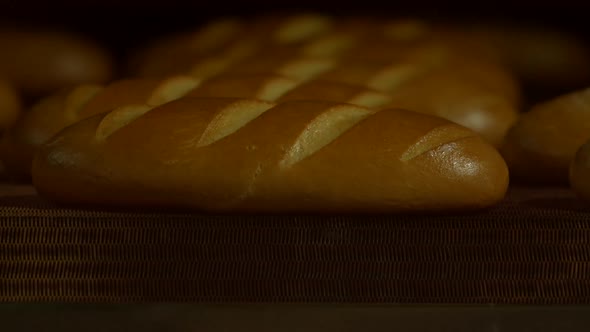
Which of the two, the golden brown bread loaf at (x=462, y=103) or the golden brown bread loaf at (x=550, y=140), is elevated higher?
the golden brown bread loaf at (x=550, y=140)

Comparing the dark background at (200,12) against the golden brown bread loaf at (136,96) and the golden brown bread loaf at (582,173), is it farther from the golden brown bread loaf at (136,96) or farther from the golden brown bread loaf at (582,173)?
the golden brown bread loaf at (582,173)

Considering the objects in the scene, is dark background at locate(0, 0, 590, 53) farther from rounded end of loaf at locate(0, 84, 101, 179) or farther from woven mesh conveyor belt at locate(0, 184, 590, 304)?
woven mesh conveyor belt at locate(0, 184, 590, 304)

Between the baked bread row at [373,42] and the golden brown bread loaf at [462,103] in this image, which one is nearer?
the golden brown bread loaf at [462,103]

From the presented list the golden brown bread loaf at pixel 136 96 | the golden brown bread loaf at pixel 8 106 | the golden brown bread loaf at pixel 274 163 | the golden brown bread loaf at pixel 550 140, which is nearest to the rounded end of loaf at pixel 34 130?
the golden brown bread loaf at pixel 136 96

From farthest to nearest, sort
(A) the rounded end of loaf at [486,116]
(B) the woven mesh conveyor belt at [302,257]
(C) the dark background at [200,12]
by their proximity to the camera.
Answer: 1. (C) the dark background at [200,12]
2. (A) the rounded end of loaf at [486,116]
3. (B) the woven mesh conveyor belt at [302,257]

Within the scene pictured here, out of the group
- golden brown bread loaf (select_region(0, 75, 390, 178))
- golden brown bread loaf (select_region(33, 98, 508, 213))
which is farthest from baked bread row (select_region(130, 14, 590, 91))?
golden brown bread loaf (select_region(33, 98, 508, 213))

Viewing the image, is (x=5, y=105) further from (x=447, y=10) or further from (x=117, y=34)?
(x=447, y=10)

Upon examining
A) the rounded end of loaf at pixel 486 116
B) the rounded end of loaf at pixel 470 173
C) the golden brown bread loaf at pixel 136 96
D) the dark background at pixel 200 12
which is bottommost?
the rounded end of loaf at pixel 486 116
